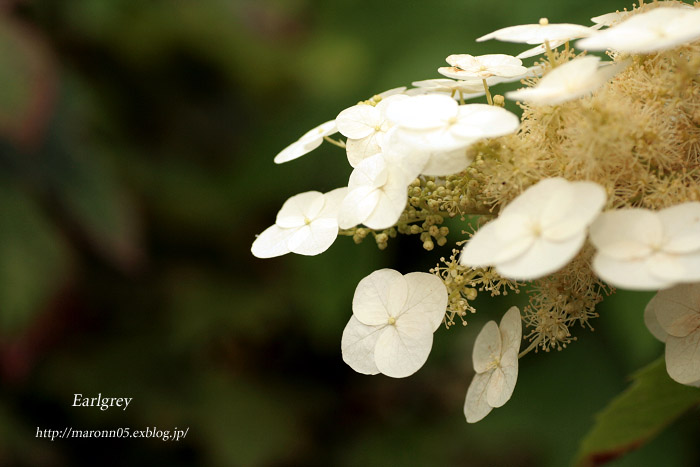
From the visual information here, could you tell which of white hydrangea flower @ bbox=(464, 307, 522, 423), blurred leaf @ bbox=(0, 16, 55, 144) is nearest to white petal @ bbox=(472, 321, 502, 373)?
white hydrangea flower @ bbox=(464, 307, 522, 423)

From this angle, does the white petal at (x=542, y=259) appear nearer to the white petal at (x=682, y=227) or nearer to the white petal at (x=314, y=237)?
the white petal at (x=682, y=227)

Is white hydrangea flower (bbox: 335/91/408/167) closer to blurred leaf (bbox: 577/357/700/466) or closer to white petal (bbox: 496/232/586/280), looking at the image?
white petal (bbox: 496/232/586/280)

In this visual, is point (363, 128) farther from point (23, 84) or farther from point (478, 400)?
point (23, 84)

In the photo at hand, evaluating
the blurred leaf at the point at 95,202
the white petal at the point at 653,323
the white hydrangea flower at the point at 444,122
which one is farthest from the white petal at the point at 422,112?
the blurred leaf at the point at 95,202

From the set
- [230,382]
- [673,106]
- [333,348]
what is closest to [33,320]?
[230,382]

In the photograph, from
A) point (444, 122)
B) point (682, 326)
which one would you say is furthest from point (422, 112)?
point (682, 326)
